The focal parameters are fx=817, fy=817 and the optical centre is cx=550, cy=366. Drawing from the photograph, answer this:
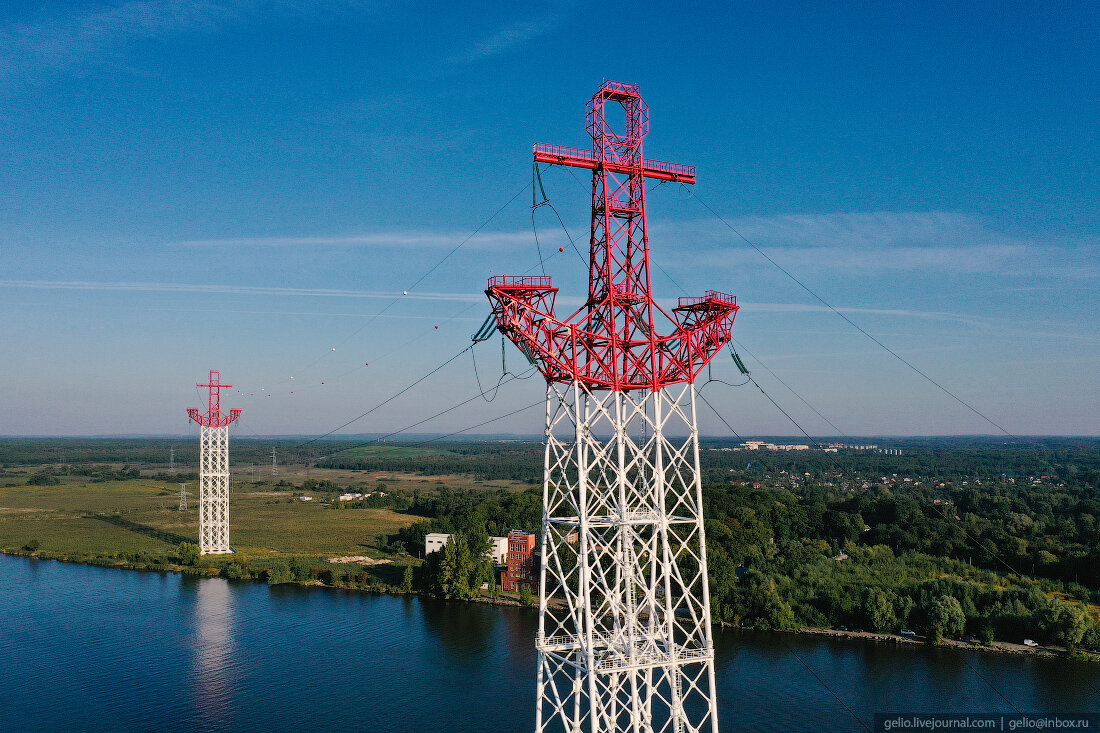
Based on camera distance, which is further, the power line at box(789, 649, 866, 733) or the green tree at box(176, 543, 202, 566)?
the green tree at box(176, 543, 202, 566)

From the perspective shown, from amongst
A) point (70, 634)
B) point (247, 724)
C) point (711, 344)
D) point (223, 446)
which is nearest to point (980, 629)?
point (711, 344)

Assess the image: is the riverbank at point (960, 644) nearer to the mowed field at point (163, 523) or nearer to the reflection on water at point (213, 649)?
the reflection on water at point (213, 649)

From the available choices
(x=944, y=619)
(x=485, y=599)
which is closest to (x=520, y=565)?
(x=485, y=599)

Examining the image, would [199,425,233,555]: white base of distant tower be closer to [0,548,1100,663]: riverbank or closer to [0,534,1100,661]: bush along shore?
[0,534,1100,661]: bush along shore

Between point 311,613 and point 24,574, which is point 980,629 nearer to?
point 311,613

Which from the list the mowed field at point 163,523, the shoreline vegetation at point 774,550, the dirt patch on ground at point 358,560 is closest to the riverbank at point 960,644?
the shoreline vegetation at point 774,550

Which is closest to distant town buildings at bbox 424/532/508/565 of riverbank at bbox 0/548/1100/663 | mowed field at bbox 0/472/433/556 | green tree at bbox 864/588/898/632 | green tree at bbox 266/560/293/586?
riverbank at bbox 0/548/1100/663

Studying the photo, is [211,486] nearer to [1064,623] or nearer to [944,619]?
[944,619]
